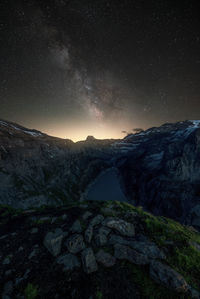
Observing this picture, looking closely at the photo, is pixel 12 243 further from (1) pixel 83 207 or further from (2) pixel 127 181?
(2) pixel 127 181

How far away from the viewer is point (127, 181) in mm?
→ 67438

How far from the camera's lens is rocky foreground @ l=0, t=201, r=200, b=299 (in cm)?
334

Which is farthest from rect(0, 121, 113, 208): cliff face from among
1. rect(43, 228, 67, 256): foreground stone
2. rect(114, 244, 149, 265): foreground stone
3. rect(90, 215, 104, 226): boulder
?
rect(114, 244, 149, 265): foreground stone

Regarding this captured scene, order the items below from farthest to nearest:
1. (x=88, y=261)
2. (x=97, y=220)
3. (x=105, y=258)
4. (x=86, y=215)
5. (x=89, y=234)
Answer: (x=86, y=215)
(x=97, y=220)
(x=89, y=234)
(x=105, y=258)
(x=88, y=261)

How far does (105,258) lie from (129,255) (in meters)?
0.89

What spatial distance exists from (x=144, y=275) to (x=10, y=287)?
13.8 ft

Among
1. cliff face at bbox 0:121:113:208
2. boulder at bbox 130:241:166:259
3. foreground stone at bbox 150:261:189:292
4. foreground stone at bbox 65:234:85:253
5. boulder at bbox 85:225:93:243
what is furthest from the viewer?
cliff face at bbox 0:121:113:208

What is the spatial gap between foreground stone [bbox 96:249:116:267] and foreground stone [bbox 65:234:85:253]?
777mm

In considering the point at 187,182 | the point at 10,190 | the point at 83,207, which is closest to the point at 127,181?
the point at 187,182

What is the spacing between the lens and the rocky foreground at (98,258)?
131 inches

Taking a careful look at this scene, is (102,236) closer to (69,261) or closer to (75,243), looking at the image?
(75,243)

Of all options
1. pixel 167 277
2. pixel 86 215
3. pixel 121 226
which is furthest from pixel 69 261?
pixel 167 277

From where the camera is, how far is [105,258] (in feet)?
14.0

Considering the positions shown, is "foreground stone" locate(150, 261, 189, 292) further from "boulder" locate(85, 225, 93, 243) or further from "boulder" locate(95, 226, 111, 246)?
"boulder" locate(85, 225, 93, 243)
